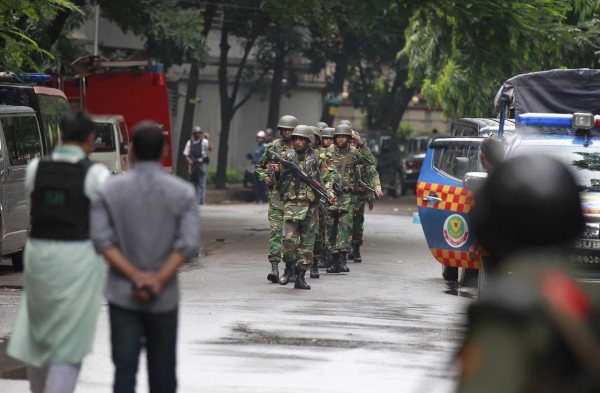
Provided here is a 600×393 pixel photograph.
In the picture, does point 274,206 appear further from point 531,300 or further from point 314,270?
point 531,300

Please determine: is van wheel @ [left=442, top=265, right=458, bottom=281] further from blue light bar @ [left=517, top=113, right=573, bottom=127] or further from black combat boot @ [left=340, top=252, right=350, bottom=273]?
blue light bar @ [left=517, top=113, right=573, bottom=127]

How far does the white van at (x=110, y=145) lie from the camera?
2275 cm

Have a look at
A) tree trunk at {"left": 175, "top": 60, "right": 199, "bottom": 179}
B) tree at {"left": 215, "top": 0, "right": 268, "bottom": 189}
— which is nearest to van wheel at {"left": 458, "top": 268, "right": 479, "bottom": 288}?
tree at {"left": 215, "top": 0, "right": 268, "bottom": 189}

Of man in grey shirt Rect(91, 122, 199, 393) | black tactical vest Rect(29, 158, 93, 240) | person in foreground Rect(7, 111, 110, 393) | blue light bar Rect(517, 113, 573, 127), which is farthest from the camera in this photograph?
blue light bar Rect(517, 113, 573, 127)

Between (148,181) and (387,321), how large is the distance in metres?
Answer: 5.68

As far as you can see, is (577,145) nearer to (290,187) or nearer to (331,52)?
(290,187)

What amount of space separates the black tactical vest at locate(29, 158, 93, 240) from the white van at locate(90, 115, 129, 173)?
51.5 ft

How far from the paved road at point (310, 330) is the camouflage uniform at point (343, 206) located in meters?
0.38

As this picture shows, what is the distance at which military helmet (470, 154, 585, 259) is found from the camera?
12.4 feet

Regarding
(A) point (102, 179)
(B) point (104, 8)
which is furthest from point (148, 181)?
(B) point (104, 8)

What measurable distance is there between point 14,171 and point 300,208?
3.31 m

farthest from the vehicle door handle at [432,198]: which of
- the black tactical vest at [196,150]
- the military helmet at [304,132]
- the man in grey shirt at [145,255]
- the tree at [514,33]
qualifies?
the black tactical vest at [196,150]

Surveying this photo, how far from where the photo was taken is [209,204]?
35500 mm

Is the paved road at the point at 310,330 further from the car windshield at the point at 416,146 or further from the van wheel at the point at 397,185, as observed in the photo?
the car windshield at the point at 416,146
